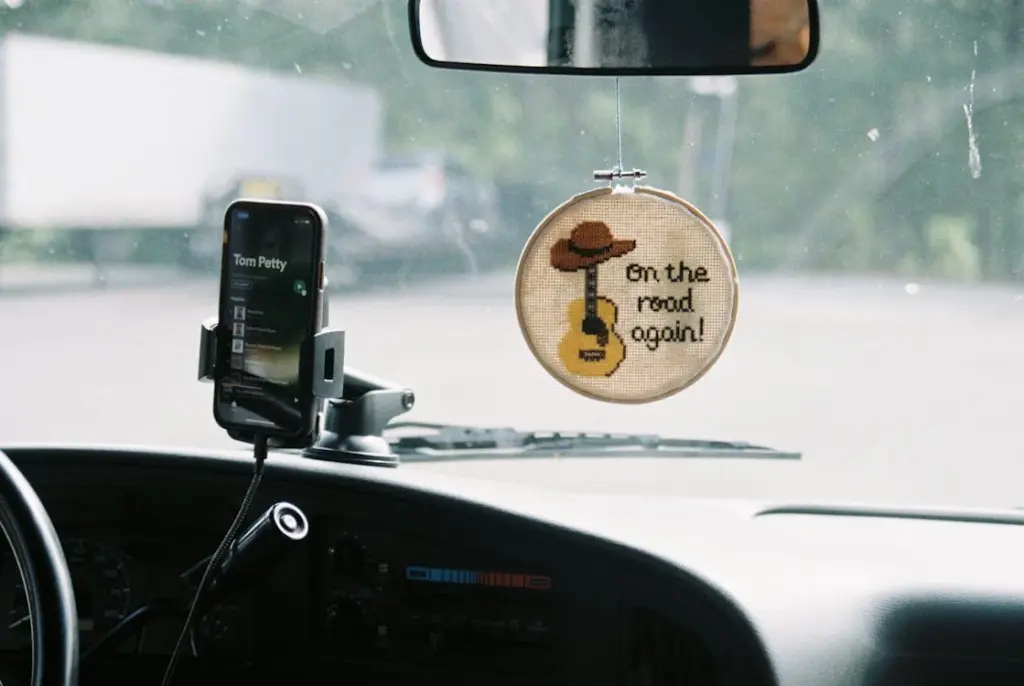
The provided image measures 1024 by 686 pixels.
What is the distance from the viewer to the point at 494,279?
2.62 metres

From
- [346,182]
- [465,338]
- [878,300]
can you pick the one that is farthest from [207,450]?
[878,300]

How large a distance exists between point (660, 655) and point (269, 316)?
2.81 feet

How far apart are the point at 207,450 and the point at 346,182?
0.94 metres

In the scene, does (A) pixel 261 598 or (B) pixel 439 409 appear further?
(B) pixel 439 409

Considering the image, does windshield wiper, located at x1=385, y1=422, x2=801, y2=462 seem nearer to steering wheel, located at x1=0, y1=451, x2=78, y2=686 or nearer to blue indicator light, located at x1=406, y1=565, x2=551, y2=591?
blue indicator light, located at x1=406, y1=565, x2=551, y2=591

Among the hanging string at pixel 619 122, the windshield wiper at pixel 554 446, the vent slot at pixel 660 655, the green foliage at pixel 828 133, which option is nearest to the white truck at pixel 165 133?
the green foliage at pixel 828 133

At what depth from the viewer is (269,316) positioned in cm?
216

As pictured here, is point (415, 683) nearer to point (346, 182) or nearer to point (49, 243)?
point (346, 182)

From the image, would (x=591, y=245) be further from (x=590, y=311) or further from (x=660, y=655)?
(x=660, y=655)

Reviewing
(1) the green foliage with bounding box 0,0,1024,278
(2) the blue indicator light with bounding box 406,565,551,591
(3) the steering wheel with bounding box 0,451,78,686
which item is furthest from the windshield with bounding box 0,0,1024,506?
(3) the steering wheel with bounding box 0,451,78,686

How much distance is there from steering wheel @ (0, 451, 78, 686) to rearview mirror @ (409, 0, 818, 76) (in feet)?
3.13

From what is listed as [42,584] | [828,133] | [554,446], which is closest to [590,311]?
[554,446]

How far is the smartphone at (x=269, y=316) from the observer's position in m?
2.12

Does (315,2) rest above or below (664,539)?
above
